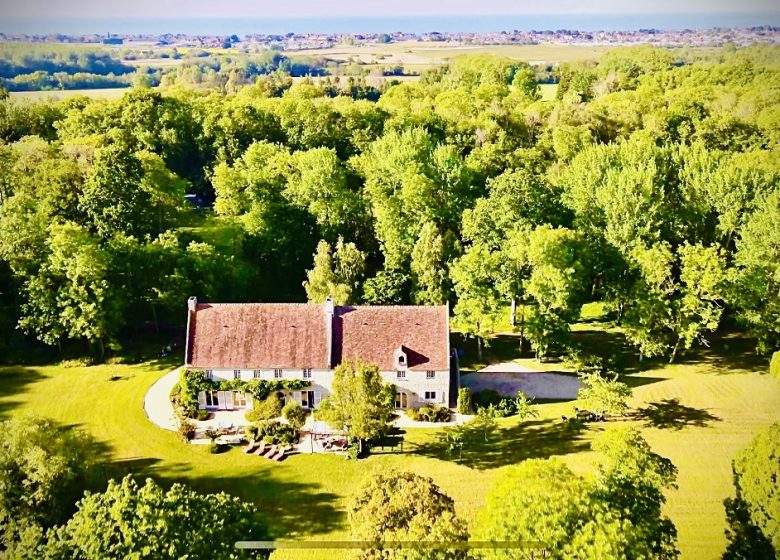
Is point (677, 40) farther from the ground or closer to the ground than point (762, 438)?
farther from the ground

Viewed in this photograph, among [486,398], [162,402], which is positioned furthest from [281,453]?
[486,398]

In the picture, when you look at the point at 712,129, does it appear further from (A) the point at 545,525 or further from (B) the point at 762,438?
(A) the point at 545,525

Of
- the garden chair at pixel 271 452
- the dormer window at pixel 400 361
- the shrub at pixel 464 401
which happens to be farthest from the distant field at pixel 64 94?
the shrub at pixel 464 401

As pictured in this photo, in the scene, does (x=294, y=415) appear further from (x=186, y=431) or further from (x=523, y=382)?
(x=523, y=382)

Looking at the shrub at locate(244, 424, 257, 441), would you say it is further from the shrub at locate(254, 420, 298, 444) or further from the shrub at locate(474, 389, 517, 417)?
the shrub at locate(474, 389, 517, 417)

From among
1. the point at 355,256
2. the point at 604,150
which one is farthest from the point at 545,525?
the point at 604,150

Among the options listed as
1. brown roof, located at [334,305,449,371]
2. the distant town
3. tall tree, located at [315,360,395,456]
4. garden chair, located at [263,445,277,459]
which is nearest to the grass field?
garden chair, located at [263,445,277,459]

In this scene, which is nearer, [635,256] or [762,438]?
[762,438]
